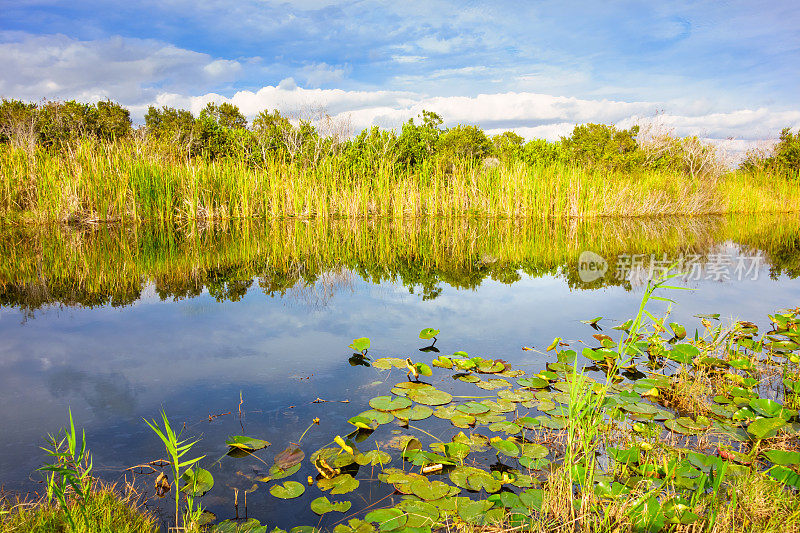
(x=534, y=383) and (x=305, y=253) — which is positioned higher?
(x=305, y=253)

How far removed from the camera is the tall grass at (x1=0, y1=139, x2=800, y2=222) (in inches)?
408

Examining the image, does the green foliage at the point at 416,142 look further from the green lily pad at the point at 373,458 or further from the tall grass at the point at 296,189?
the green lily pad at the point at 373,458

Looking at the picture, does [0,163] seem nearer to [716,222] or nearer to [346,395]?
[346,395]

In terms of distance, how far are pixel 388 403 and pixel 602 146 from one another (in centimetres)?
1927

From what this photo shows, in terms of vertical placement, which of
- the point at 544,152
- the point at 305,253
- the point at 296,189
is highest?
the point at 544,152

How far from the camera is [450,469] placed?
1.95m

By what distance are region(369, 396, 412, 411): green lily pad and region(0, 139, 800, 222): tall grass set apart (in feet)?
33.9

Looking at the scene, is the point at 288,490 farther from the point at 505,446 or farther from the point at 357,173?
the point at 357,173

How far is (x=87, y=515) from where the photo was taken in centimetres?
142

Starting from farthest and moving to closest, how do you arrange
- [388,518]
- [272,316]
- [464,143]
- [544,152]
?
1. [544,152]
2. [464,143]
3. [272,316]
4. [388,518]

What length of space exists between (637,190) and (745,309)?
1127cm

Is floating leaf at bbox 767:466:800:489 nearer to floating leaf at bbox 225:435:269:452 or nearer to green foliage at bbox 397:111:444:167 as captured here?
floating leaf at bbox 225:435:269:452

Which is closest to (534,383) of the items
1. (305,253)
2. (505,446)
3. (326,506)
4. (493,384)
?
(493,384)

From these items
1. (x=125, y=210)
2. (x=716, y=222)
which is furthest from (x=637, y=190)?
(x=125, y=210)
